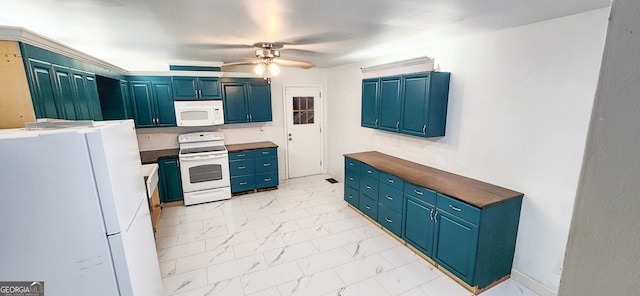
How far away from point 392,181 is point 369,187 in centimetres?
52

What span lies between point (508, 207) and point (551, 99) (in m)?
1.02

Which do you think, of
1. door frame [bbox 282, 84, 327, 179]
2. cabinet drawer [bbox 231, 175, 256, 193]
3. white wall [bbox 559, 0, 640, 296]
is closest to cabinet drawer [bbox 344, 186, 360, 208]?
cabinet drawer [bbox 231, 175, 256, 193]

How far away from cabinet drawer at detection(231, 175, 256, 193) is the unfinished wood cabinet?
3.18 meters

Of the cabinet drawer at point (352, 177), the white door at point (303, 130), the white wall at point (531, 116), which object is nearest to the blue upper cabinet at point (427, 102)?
the white wall at point (531, 116)

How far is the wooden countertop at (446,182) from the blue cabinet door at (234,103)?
2431mm

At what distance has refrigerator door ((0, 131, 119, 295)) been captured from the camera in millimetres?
956

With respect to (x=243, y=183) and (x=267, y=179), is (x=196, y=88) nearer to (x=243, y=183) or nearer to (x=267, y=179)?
(x=243, y=183)

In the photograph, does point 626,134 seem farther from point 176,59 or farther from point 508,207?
point 176,59

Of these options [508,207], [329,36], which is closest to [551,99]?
[508,207]

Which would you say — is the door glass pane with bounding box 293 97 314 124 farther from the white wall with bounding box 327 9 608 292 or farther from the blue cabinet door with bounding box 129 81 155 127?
the white wall with bounding box 327 9 608 292

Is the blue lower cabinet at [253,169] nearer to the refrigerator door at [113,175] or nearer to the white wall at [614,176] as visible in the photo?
the refrigerator door at [113,175]

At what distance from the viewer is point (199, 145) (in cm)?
472

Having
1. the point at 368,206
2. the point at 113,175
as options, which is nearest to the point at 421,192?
the point at 368,206

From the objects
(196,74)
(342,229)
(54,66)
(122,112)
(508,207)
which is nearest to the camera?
(54,66)
